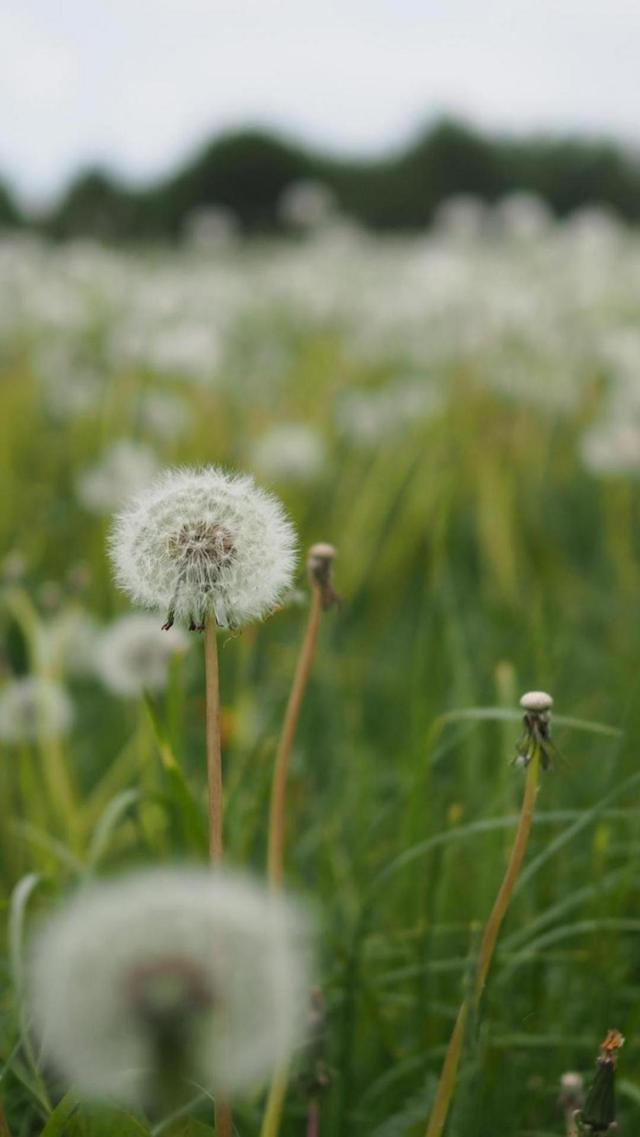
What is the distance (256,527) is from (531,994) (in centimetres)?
81

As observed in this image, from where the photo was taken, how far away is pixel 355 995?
4.51 ft

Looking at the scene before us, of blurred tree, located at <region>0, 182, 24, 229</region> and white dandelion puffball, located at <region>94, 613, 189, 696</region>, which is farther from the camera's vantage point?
blurred tree, located at <region>0, 182, 24, 229</region>

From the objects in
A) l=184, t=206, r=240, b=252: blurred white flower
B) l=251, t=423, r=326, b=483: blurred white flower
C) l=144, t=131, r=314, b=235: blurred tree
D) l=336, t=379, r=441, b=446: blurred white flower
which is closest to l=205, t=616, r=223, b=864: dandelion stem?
l=251, t=423, r=326, b=483: blurred white flower

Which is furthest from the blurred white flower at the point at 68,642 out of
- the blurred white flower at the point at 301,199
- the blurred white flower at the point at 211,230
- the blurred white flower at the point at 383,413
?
the blurred white flower at the point at 211,230

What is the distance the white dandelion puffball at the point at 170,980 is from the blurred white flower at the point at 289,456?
2583mm

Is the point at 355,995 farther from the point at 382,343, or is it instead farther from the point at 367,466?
the point at 382,343

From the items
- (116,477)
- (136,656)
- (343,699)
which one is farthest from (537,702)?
(116,477)

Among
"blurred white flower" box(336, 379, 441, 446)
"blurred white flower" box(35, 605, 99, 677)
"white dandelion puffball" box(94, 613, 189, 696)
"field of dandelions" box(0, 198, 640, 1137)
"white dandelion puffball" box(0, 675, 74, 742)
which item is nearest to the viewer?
"field of dandelions" box(0, 198, 640, 1137)

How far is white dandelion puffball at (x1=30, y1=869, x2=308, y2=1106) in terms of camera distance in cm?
62

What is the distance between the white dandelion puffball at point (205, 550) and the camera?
2.84 feet

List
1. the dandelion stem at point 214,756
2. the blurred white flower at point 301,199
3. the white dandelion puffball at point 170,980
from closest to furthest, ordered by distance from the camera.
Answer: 1. the white dandelion puffball at point 170,980
2. the dandelion stem at point 214,756
3. the blurred white flower at point 301,199

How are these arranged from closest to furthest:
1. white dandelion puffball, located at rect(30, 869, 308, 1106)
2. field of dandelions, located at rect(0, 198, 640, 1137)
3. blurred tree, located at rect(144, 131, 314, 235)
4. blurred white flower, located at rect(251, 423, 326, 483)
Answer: white dandelion puffball, located at rect(30, 869, 308, 1106) → field of dandelions, located at rect(0, 198, 640, 1137) → blurred white flower, located at rect(251, 423, 326, 483) → blurred tree, located at rect(144, 131, 314, 235)

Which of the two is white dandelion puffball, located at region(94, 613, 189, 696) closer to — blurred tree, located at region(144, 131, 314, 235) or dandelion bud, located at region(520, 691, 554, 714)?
dandelion bud, located at region(520, 691, 554, 714)

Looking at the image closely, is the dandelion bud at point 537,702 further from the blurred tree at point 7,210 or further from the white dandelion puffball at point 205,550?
the blurred tree at point 7,210
